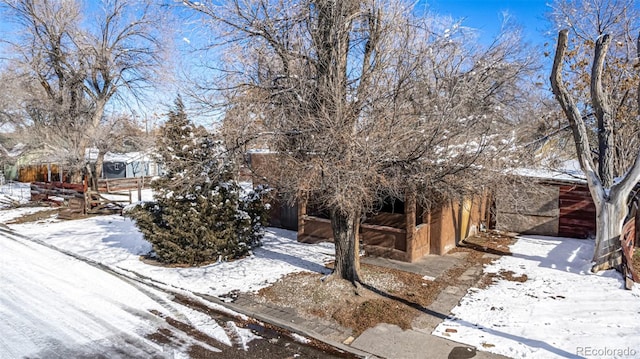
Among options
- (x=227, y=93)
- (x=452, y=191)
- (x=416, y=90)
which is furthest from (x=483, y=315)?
(x=227, y=93)

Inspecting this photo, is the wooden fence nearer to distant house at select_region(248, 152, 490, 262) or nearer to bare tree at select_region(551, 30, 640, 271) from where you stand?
distant house at select_region(248, 152, 490, 262)

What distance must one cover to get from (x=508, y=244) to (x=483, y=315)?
589 cm

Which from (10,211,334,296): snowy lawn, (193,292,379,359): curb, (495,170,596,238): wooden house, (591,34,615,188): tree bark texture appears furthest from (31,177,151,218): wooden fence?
(591,34,615,188): tree bark texture

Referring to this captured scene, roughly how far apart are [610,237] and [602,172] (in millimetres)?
1601

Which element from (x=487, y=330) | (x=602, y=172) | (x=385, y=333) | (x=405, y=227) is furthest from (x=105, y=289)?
(x=602, y=172)

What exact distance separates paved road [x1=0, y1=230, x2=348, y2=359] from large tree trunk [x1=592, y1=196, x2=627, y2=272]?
705 centimetres

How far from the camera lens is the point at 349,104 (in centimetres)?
601

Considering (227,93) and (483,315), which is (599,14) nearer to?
(483,315)

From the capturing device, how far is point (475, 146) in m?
6.71

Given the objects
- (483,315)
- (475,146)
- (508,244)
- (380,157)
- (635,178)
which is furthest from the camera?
(508,244)

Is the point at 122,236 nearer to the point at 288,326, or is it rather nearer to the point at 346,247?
the point at 346,247

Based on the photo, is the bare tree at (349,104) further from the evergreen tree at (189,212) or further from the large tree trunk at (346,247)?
the evergreen tree at (189,212)

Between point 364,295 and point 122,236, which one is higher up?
point 122,236

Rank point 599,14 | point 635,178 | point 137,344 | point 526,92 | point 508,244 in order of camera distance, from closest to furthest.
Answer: point 137,344 → point 635,178 → point 508,244 → point 599,14 → point 526,92
